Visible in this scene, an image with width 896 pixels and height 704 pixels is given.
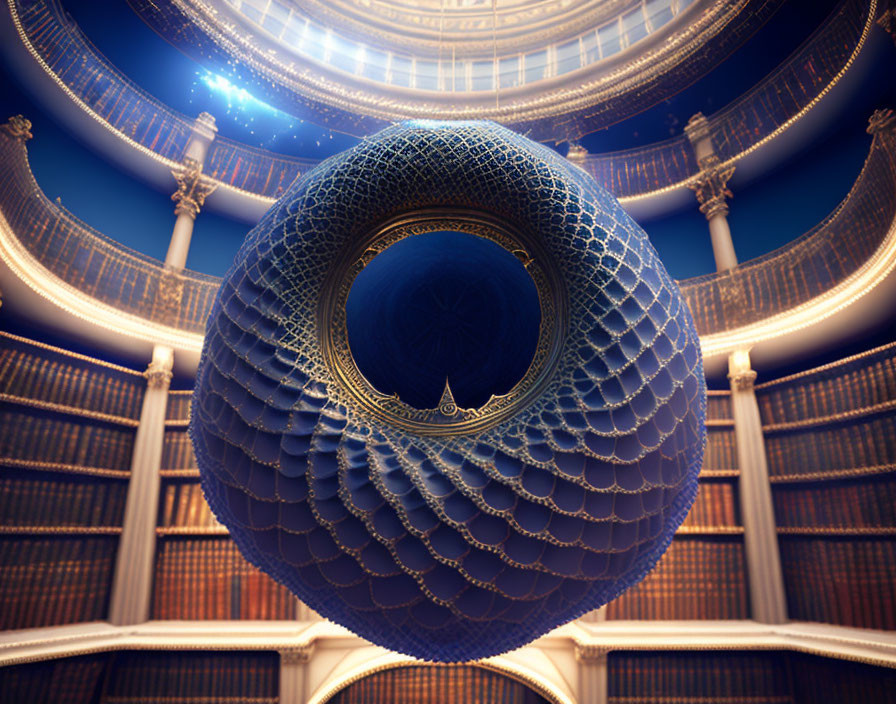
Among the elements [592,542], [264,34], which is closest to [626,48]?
[264,34]

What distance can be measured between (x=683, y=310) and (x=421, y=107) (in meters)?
5.25

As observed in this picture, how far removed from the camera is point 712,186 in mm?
4336

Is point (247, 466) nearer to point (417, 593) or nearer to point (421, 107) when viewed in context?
point (417, 593)

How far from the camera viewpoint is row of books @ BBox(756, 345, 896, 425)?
116 inches

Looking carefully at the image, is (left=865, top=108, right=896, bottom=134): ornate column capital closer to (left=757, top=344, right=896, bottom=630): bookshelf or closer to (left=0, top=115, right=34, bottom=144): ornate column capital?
(left=757, top=344, right=896, bottom=630): bookshelf

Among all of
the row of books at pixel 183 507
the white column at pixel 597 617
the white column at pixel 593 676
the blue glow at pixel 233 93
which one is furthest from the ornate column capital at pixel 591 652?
the blue glow at pixel 233 93

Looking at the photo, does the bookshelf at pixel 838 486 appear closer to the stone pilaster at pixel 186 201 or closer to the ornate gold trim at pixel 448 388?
the ornate gold trim at pixel 448 388

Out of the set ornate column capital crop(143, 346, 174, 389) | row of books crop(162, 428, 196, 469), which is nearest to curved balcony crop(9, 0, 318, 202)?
ornate column capital crop(143, 346, 174, 389)

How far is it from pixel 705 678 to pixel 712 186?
396 centimetres

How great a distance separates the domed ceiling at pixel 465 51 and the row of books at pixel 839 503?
3495 mm

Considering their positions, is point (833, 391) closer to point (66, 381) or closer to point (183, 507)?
point (183, 507)

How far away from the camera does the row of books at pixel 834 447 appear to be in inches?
116

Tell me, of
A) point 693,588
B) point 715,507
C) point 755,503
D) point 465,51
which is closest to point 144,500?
point 693,588

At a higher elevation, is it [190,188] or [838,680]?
[190,188]
